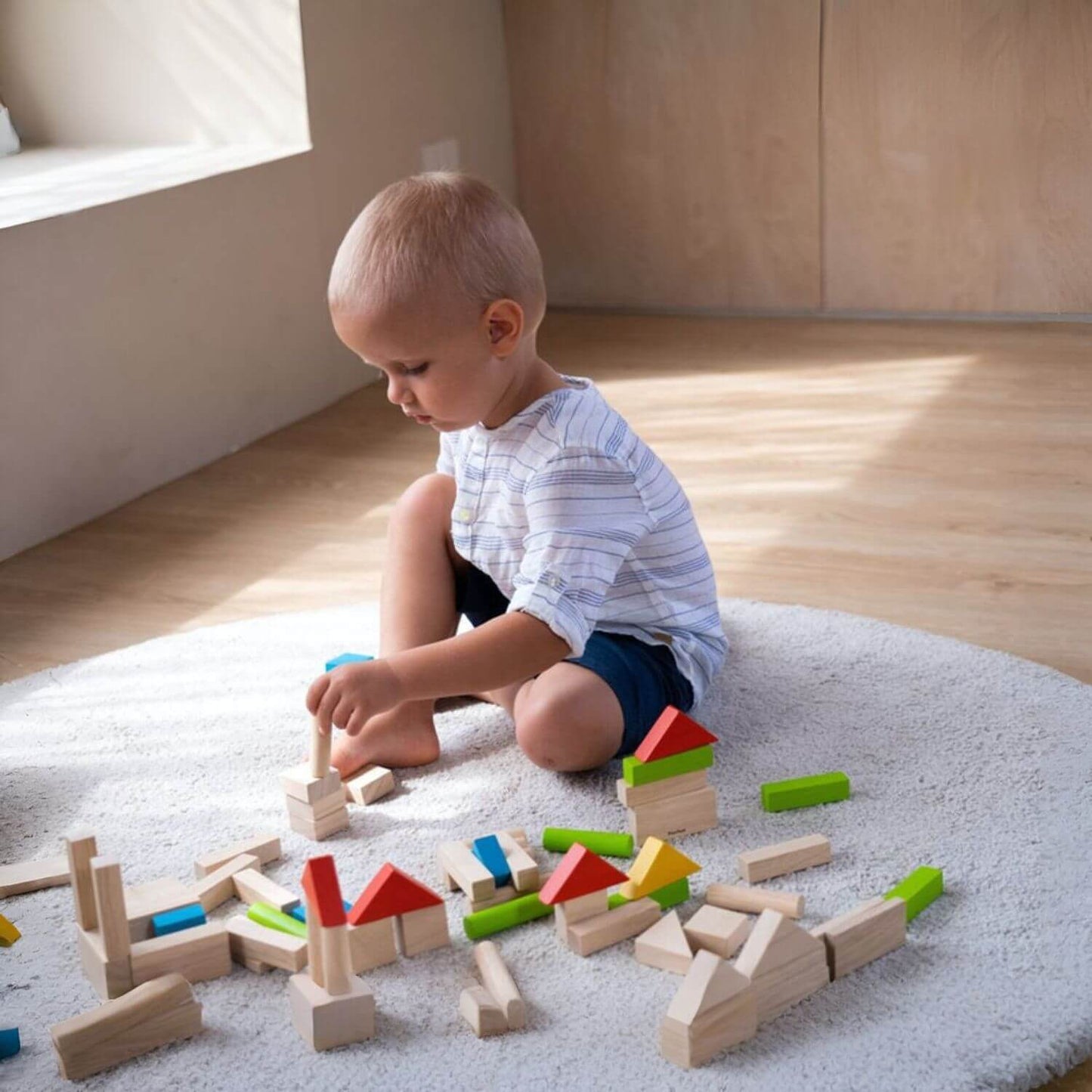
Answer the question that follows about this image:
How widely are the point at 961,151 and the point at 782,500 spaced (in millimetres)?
1185

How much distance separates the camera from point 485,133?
315 centimetres

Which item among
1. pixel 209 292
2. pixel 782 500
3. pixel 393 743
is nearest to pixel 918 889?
pixel 393 743

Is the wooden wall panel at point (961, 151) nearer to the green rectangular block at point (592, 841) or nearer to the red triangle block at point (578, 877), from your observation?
the green rectangular block at point (592, 841)

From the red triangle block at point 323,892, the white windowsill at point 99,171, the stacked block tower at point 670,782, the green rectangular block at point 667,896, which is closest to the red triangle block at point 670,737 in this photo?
the stacked block tower at point 670,782

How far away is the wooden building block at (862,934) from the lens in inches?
38.8

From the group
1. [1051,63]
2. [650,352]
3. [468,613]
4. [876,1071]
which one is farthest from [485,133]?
[876,1071]

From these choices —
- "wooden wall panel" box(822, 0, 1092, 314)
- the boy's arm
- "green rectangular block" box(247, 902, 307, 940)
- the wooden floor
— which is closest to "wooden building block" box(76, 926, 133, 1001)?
"green rectangular block" box(247, 902, 307, 940)

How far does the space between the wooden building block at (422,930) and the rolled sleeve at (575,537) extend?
0.24m

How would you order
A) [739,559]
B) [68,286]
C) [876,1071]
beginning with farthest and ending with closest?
1. [68,286]
2. [739,559]
3. [876,1071]

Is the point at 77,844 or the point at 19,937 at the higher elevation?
the point at 77,844

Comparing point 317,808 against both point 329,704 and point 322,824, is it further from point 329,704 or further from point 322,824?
point 329,704

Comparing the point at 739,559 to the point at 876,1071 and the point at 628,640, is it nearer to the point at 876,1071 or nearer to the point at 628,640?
the point at 628,640

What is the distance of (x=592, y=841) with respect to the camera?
1172mm

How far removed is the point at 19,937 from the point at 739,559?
101cm
